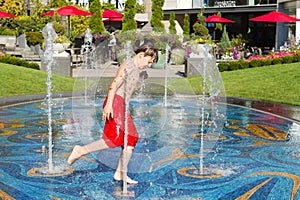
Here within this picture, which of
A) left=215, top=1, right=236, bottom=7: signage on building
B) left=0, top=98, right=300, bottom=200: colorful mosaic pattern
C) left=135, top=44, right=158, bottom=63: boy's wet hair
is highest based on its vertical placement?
left=215, top=1, right=236, bottom=7: signage on building

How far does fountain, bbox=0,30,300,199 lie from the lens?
630 centimetres

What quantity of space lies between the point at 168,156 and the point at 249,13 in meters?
A: 36.8

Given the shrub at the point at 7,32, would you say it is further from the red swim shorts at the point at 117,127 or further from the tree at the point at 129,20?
the red swim shorts at the point at 117,127

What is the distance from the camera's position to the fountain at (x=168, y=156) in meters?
6.30

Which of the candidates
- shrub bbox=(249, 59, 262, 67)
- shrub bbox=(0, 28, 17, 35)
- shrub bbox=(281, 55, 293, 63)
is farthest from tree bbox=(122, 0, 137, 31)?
shrub bbox=(0, 28, 17, 35)

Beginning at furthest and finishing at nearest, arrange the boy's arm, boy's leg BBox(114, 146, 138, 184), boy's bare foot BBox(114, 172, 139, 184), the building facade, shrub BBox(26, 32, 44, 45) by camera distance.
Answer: the building facade < shrub BBox(26, 32, 44, 45) < boy's bare foot BBox(114, 172, 139, 184) < boy's leg BBox(114, 146, 138, 184) < the boy's arm

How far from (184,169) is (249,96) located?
884 centimetres

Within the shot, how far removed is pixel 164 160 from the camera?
7742mm

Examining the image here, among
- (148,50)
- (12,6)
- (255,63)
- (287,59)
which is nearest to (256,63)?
(255,63)

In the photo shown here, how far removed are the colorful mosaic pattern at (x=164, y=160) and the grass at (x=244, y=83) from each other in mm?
3604

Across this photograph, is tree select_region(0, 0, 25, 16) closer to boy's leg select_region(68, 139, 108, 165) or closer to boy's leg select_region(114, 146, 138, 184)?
boy's leg select_region(68, 139, 108, 165)

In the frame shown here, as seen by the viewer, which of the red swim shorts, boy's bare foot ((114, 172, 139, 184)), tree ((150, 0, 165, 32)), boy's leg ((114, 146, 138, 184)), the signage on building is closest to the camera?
the red swim shorts

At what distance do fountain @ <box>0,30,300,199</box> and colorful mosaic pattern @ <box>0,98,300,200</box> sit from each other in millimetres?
12

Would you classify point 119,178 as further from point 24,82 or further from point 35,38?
point 35,38
